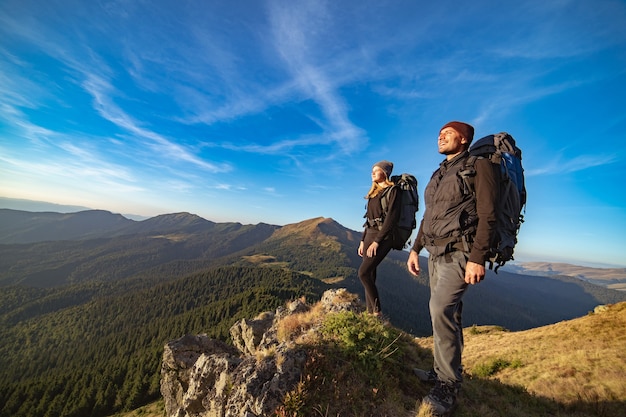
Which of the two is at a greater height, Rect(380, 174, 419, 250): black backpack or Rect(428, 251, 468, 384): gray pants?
Rect(380, 174, 419, 250): black backpack

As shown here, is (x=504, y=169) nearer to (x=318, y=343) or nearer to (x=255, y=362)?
(x=318, y=343)

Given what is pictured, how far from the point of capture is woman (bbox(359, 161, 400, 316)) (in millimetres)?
6961

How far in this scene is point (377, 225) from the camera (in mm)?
7547

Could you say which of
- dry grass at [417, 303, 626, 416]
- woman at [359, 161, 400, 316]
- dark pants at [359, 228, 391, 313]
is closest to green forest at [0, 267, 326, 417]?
dry grass at [417, 303, 626, 416]

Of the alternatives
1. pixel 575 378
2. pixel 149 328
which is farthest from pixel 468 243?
pixel 149 328

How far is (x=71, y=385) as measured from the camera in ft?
373

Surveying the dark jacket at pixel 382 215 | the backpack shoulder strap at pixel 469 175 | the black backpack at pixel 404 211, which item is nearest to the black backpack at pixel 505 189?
the backpack shoulder strap at pixel 469 175

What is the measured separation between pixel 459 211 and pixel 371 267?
3.43 metres

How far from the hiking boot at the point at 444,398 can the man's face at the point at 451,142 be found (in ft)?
13.4

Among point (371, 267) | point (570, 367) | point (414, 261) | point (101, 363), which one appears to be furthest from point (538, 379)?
point (101, 363)

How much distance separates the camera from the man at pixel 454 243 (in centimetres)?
400

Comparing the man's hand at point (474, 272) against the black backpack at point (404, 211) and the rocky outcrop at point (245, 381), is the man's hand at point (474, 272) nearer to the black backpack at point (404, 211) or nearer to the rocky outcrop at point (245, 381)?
the black backpack at point (404, 211)

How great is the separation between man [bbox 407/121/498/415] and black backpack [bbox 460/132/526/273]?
0.13 meters

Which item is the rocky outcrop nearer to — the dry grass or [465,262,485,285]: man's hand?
[465,262,485,285]: man's hand
